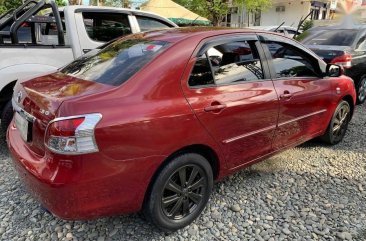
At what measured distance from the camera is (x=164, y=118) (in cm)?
252

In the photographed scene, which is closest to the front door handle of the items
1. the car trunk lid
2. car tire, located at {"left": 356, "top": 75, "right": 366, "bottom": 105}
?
the car trunk lid

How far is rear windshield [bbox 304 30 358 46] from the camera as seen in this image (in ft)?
23.4

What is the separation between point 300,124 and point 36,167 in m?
2.69

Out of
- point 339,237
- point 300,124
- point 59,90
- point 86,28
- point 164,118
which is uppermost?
point 86,28

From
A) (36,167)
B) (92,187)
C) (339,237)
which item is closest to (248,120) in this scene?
(339,237)

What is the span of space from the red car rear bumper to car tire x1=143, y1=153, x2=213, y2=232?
0.38ft

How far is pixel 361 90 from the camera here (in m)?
7.13

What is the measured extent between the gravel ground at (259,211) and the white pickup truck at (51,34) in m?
1.04

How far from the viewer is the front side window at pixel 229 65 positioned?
2908mm

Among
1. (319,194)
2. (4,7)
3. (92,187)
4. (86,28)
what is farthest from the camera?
(4,7)

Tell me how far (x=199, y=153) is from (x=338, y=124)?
265 centimetres

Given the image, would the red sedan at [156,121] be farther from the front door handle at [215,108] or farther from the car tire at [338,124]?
the car tire at [338,124]

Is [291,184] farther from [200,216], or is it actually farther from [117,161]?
[117,161]

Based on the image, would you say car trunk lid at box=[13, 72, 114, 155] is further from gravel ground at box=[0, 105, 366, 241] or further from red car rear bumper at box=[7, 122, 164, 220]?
gravel ground at box=[0, 105, 366, 241]
